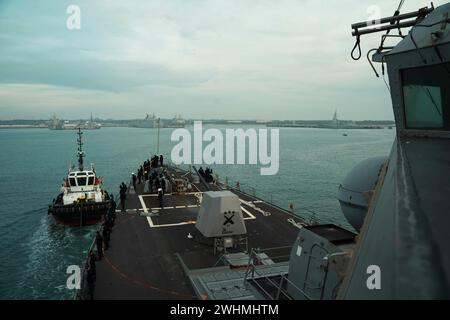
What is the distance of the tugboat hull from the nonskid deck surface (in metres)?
4.12

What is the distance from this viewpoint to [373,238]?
2408 millimetres

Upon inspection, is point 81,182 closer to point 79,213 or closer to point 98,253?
point 79,213

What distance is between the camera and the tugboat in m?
26.9

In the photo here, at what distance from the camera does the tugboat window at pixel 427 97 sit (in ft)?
17.5

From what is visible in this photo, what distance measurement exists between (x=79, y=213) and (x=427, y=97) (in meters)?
26.0

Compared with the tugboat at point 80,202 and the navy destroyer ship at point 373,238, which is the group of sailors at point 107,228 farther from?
the tugboat at point 80,202

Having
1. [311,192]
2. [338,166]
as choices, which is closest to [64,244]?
[311,192]

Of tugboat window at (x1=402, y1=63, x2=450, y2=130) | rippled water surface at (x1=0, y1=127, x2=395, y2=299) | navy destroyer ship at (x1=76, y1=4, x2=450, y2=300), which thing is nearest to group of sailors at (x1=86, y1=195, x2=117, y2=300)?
navy destroyer ship at (x1=76, y1=4, x2=450, y2=300)

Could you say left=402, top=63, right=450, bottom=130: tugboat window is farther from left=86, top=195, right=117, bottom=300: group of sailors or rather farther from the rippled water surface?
the rippled water surface

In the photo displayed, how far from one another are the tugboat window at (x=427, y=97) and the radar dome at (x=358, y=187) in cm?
112

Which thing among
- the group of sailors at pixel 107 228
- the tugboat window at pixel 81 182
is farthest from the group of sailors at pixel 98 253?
the tugboat window at pixel 81 182

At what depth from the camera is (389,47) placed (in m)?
6.41

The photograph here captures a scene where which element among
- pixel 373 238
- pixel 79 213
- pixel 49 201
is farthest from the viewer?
pixel 49 201

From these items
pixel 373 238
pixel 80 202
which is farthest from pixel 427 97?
pixel 80 202
